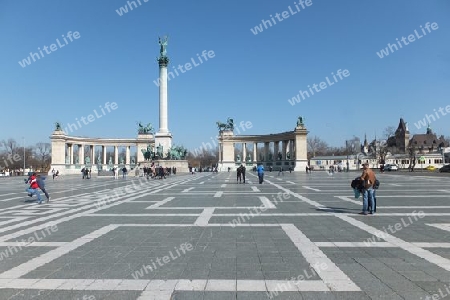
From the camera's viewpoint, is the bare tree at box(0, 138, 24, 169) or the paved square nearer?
the paved square

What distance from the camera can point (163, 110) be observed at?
64.9 meters

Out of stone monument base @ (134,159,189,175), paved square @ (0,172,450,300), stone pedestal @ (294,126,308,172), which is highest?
stone pedestal @ (294,126,308,172)

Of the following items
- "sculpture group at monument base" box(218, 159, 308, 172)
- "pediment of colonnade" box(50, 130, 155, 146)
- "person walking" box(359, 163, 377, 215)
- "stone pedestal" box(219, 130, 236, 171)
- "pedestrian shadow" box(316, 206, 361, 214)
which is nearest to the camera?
"person walking" box(359, 163, 377, 215)

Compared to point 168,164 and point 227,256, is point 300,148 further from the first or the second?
point 227,256

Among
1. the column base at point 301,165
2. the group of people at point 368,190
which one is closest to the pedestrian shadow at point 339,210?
the group of people at point 368,190

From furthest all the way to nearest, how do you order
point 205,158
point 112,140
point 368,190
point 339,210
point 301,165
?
point 205,158
point 112,140
point 301,165
point 339,210
point 368,190

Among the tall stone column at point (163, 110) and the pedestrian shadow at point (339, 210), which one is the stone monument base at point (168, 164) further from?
the pedestrian shadow at point (339, 210)

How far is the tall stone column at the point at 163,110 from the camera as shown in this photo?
213ft

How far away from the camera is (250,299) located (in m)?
5.05

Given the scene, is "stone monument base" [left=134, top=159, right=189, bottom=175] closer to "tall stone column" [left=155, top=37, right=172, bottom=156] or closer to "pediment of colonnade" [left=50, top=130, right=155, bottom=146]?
"tall stone column" [left=155, top=37, right=172, bottom=156]

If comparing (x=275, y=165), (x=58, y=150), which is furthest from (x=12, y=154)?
(x=275, y=165)

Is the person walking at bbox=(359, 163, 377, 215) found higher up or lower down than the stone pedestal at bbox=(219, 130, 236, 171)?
lower down

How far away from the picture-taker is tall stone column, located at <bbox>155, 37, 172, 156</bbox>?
213ft

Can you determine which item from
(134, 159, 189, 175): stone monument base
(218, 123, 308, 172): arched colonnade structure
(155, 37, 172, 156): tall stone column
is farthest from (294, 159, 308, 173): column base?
(155, 37, 172, 156): tall stone column
